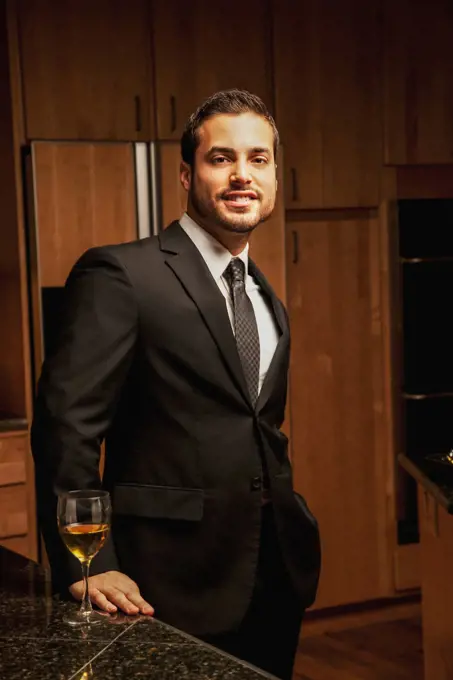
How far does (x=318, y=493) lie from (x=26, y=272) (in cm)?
146

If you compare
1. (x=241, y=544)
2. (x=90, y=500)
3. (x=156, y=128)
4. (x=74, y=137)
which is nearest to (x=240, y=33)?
(x=156, y=128)

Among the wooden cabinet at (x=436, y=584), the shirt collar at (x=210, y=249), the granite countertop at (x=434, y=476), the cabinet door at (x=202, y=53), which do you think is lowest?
the wooden cabinet at (x=436, y=584)

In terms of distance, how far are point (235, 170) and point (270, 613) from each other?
82 cm

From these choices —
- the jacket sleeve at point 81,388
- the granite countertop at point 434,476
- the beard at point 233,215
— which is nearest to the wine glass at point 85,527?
the jacket sleeve at point 81,388

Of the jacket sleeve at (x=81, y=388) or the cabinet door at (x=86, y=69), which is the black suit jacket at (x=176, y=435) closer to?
the jacket sleeve at (x=81, y=388)

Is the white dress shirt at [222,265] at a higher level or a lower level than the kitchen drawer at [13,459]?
higher

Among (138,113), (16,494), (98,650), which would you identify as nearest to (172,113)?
(138,113)

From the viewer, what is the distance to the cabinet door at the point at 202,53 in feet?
12.8

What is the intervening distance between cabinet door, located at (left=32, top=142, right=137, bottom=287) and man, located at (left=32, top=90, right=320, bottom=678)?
1694 millimetres

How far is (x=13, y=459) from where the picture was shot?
12.1 feet

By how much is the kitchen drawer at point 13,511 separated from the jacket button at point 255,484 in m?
1.89

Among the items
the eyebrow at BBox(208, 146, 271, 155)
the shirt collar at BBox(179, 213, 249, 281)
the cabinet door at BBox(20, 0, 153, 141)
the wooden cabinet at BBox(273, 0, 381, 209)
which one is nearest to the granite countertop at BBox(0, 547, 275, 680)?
the shirt collar at BBox(179, 213, 249, 281)

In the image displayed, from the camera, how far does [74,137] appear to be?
12.3ft

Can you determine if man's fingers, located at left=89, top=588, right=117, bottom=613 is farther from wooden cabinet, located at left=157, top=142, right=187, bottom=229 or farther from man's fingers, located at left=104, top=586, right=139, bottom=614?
wooden cabinet, located at left=157, top=142, right=187, bottom=229
